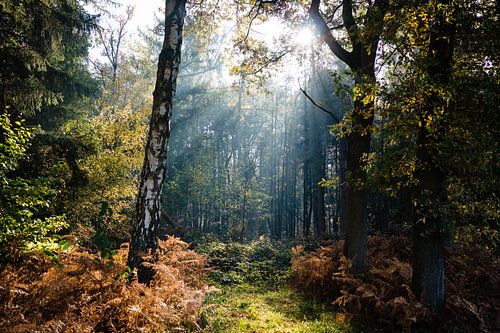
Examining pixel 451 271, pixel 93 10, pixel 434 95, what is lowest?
pixel 451 271

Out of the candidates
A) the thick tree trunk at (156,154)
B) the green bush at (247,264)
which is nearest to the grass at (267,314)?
the green bush at (247,264)

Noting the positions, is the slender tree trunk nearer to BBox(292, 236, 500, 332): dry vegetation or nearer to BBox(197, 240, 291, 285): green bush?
BBox(292, 236, 500, 332): dry vegetation

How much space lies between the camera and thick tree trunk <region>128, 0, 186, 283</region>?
19.1 feet

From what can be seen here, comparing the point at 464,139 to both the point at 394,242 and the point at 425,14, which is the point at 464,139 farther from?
the point at 394,242

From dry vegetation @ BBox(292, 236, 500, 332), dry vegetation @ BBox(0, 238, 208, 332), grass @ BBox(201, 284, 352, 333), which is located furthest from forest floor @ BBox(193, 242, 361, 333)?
dry vegetation @ BBox(0, 238, 208, 332)

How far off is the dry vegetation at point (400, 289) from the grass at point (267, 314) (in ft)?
1.67

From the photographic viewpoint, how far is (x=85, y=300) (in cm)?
402

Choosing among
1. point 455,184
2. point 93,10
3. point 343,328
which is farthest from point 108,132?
point 455,184

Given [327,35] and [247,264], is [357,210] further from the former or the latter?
[247,264]

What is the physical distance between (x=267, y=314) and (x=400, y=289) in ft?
10.1

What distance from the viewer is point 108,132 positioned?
44.8 feet

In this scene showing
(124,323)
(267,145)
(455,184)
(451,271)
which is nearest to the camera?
(124,323)

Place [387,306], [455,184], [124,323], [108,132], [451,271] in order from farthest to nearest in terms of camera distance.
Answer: [108,132]
[451,271]
[387,306]
[455,184]
[124,323]

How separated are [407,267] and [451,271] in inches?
71.5
